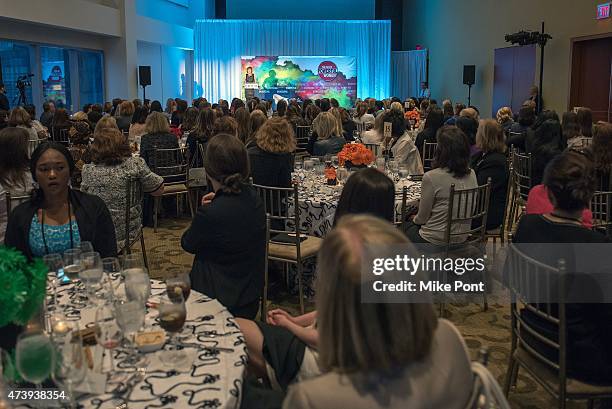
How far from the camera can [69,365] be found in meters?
1.65

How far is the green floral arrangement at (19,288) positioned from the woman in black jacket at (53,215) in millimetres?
1475

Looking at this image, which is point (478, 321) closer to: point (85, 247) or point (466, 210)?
point (466, 210)

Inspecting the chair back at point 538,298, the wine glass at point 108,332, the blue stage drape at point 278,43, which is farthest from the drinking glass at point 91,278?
the blue stage drape at point 278,43

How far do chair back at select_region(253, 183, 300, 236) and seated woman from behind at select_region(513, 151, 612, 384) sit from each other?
6.08ft

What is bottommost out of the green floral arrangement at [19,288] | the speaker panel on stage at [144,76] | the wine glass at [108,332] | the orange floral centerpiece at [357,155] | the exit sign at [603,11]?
the wine glass at [108,332]

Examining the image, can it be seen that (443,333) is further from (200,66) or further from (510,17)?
(200,66)

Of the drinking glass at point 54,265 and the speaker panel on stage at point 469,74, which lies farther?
the speaker panel on stage at point 469,74

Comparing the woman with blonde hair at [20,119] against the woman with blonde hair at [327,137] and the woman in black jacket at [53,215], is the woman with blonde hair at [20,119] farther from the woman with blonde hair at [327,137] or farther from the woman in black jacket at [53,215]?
the woman in black jacket at [53,215]

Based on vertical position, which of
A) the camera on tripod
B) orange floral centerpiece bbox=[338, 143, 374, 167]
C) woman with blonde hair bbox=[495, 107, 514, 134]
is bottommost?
orange floral centerpiece bbox=[338, 143, 374, 167]

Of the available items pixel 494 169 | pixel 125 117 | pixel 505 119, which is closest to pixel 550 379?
pixel 494 169

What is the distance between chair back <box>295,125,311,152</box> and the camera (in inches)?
371

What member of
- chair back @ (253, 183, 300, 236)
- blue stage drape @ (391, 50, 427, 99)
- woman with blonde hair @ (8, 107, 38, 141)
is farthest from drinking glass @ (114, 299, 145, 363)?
blue stage drape @ (391, 50, 427, 99)

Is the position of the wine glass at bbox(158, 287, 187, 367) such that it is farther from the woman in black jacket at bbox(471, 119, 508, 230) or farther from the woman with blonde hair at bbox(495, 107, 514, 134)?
the woman with blonde hair at bbox(495, 107, 514, 134)

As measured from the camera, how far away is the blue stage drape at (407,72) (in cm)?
1959
